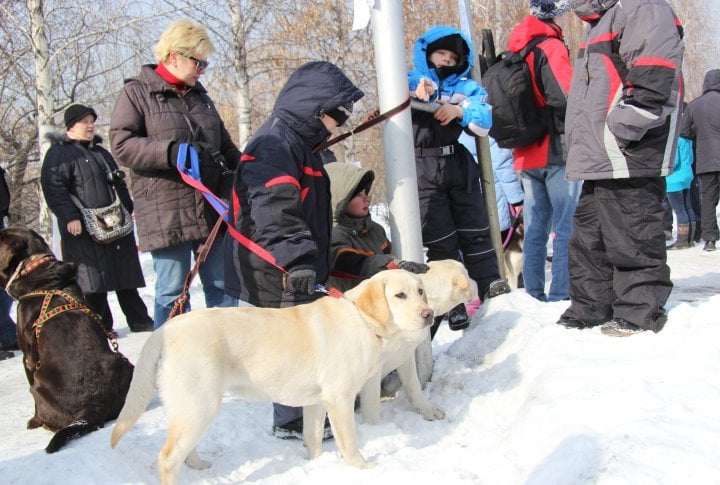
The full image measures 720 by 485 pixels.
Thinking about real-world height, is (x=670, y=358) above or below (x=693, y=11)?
below

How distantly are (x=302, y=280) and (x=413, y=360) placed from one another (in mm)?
994

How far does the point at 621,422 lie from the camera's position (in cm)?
255

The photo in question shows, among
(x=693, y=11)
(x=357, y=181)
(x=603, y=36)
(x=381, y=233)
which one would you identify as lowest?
(x=381, y=233)

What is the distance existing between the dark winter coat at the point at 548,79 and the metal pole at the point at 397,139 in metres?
1.55

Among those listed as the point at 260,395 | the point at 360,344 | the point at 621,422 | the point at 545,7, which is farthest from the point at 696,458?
the point at 545,7

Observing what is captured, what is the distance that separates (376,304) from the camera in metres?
2.99

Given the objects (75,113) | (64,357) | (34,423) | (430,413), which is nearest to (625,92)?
(430,413)

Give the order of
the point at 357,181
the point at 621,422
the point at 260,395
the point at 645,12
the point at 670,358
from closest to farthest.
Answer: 1. the point at 621,422
2. the point at 260,395
3. the point at 670,358
4. the point at 645,12
5. the point at 357,181

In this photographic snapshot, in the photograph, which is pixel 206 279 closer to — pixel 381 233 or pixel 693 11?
pixel 381 233

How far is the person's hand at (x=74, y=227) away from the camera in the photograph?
5664 mm

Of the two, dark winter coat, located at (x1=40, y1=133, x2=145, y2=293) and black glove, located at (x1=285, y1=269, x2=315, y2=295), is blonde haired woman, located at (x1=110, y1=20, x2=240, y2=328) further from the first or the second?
black glove, located at (x1=285, y1=269, x2=315, y2=295)

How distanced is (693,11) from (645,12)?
2981cm

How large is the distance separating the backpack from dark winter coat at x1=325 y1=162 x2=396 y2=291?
4.74ft

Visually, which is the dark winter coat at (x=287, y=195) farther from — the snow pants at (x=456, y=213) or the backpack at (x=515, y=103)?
the backpack at (x=515, y=103)
